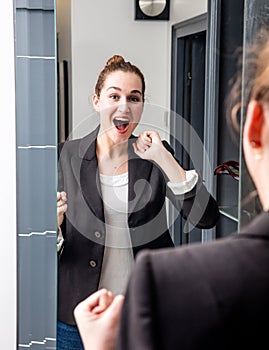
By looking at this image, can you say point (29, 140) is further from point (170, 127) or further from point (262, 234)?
point (262, 234)

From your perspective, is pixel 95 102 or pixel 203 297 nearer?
pixel 203 297

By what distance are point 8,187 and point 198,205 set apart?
500 mm

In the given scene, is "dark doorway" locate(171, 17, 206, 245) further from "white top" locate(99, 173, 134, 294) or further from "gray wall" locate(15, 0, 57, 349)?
"gray wall" locate(15, 0, 57, 349)

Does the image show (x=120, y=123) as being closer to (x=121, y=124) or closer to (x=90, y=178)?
(x=121, y=124)

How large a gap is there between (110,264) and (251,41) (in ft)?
2.24

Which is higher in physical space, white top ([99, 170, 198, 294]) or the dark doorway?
the dark doorway

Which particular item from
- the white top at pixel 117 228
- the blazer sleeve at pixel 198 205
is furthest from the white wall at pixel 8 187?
the blazer sleeve at pixel 198 205

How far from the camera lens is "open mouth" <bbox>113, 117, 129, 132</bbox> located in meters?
1.67

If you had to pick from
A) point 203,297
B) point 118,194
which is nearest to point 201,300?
point 203,297

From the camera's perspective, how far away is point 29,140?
65.8 inches

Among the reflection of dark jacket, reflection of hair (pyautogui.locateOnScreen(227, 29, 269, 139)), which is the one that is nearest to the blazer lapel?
the reflection of dark jacket

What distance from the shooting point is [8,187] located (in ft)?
5.59

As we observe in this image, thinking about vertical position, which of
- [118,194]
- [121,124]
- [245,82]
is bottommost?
[118,194]

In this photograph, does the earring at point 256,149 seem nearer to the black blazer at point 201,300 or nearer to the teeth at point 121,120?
the black blazer at point 201,300
